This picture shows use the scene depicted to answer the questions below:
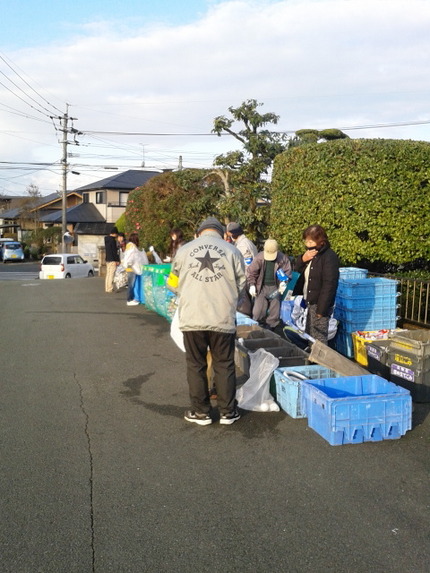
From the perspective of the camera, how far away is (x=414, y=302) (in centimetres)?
862

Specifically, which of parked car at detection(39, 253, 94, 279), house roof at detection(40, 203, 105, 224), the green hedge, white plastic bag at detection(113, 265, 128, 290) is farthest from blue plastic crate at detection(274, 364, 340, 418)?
house roof at detection(40, 203, 105, 224)

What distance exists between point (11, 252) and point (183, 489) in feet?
171

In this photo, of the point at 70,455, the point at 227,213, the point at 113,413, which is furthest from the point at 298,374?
the point at 227,213

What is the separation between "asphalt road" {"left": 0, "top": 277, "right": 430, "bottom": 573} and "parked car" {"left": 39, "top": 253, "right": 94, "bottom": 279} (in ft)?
69.9

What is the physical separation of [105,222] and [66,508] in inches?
1894

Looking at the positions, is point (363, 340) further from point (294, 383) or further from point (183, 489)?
point (183, 489)

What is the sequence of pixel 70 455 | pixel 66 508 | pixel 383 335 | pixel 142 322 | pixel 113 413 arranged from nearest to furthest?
pixel 66 508 < pixel 70 455 < pixel 113 413 < pixel 383 335 < pixel 142 322

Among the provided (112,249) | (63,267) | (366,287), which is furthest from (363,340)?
(63,267)

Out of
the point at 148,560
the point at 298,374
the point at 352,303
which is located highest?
the point at 352,303

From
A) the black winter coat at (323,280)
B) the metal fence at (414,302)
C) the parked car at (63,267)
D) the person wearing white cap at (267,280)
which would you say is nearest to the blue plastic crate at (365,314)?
the metal fence at (414,302)

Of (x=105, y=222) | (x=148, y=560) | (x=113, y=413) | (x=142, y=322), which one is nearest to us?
(x=148, y=560)

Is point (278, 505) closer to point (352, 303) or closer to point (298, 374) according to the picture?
point (298, 374)

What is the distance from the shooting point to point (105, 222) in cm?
5016

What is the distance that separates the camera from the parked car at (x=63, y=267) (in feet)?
88.1
